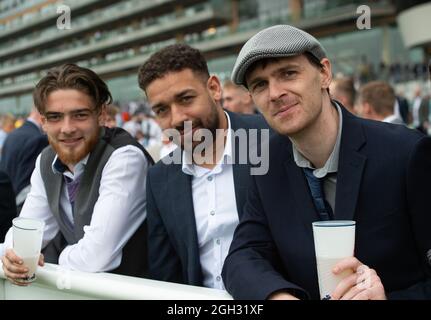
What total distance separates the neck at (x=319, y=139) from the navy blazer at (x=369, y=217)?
0.04m

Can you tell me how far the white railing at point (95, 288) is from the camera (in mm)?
1375

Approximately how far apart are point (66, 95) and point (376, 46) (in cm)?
2206

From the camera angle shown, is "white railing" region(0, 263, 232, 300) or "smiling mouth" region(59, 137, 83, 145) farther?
"smiling mouth" region(59, 137, 83, 145)

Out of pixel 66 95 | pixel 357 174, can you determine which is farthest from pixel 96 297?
pixel 66 95

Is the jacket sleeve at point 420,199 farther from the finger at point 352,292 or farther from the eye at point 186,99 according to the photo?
the eye at point 186,99

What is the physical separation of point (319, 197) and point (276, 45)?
1.51 ft

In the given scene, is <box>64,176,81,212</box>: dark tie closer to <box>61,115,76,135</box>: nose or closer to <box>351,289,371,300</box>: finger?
<box>61,115,76,135</box>: nose

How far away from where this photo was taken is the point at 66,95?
2225mm

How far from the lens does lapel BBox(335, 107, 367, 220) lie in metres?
1.46

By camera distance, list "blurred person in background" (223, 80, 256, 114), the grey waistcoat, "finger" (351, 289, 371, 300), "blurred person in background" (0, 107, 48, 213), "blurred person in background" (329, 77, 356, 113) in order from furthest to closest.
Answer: "blurred person in background" (223, 80, 256, 114) → "blurred person in background" (329, 77, 356, 113) → "blurred person in background" (0, 107, 48, 213) → the grey waistcoat → "finger" (351, 289, 371, 300)

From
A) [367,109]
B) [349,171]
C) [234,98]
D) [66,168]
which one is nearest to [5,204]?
[66,168]

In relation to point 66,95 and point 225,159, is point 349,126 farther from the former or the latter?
point 66,95

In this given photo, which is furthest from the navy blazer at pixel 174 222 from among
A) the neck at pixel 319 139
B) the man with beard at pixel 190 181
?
the neck at pixel 319 139

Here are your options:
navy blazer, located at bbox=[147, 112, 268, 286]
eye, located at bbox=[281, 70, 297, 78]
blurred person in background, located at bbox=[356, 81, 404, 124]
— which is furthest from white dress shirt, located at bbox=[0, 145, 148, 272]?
blurred person in background, located at bbox=[356, 81, 404, 124]
